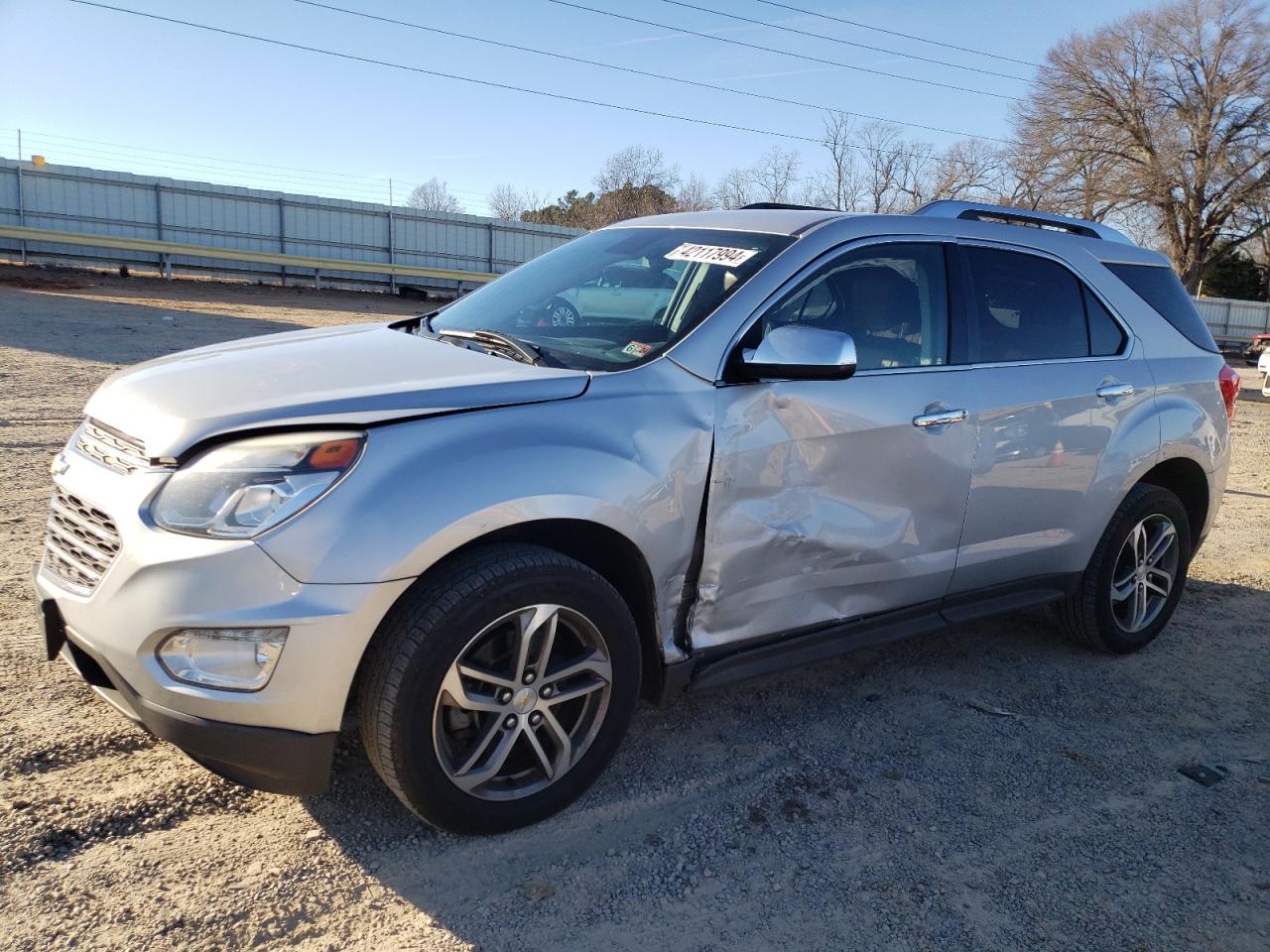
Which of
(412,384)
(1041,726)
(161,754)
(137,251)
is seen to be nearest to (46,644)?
(161,754)

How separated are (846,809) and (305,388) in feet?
7.05

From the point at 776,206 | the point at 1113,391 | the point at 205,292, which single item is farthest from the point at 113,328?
the point at 1113,391

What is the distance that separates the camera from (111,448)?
2744 mm

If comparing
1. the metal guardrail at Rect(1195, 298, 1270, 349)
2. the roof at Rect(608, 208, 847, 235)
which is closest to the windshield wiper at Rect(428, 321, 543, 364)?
the roof at Rect(608, 208, 847, 235)

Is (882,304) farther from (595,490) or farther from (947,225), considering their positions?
(595,490)

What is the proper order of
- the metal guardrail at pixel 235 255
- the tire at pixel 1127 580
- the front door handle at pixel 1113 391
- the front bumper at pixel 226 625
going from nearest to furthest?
the front bumper at pixel 226 625 → the front door handle at pixel 1113 391 → the tire at pixel 1127 580 → the metal guardrail at pixel 235 255

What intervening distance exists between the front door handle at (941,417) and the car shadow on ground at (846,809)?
3.91ft

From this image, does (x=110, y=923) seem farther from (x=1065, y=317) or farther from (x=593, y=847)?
(x=1065, y=317)

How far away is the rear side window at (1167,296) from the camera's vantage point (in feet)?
14.9

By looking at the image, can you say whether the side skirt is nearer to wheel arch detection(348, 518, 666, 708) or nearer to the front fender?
wheel arch detection(348, 518, 666, 708)

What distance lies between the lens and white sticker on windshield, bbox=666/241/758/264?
346cm

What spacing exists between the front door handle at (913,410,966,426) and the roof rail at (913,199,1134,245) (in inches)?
33.4

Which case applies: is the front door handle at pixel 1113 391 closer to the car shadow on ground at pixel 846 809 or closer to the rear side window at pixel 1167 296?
the rear side window at pixel 1167 296

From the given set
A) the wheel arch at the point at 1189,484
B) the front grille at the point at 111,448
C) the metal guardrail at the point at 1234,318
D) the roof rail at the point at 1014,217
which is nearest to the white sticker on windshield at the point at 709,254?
the roof rail at the point at 1014,217
